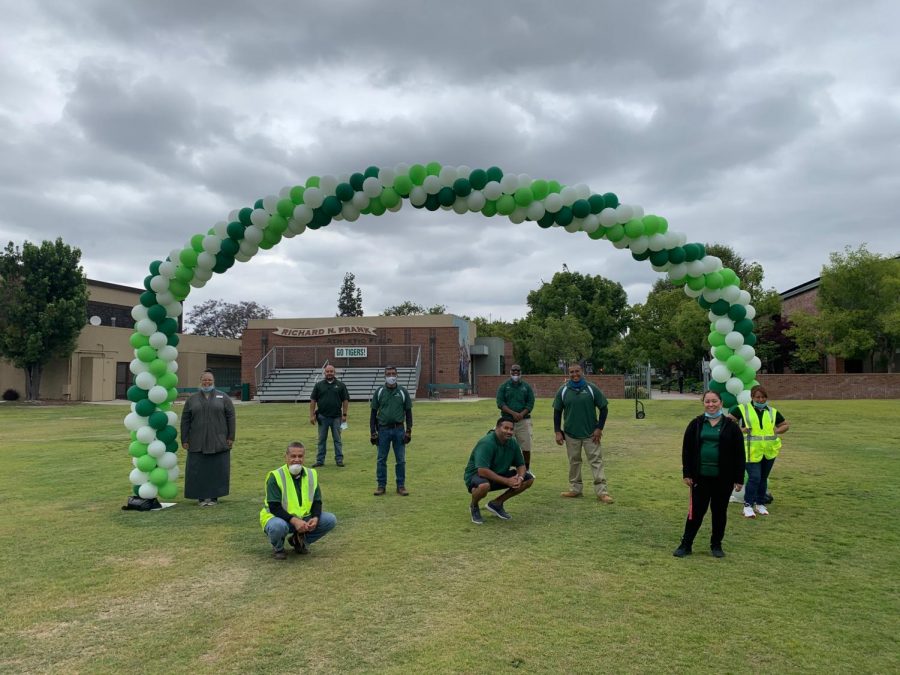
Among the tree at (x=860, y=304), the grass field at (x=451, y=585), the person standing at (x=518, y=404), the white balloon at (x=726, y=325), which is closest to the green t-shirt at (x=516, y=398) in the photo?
the person standing at (x=518, y=404)

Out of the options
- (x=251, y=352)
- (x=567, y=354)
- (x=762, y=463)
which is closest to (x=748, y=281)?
(x=567, y=354)

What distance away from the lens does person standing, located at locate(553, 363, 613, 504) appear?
8766 millimetres

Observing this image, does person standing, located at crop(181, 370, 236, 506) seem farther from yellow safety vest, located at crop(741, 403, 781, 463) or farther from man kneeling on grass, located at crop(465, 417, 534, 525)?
yellow safety vest, located at crop(741, 403, 781, 463)

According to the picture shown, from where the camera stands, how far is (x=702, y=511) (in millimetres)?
6094

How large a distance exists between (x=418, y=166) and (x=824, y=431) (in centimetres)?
1606

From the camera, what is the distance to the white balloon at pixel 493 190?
8.35 metres

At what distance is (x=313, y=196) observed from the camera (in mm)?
8477

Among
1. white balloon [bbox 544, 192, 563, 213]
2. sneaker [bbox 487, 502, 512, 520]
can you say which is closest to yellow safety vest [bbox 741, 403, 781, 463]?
sneaker [bbox 487, 502, 512, 520]

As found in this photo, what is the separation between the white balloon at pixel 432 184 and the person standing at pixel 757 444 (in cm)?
482

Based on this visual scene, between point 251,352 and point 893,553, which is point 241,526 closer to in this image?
point 893,553

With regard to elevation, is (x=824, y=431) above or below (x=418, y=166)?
below

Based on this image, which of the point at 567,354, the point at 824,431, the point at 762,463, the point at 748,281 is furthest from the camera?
the point at 567,354

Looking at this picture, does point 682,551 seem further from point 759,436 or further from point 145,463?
point 145,463

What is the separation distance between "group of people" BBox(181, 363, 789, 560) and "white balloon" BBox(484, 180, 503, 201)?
94.6 inches
